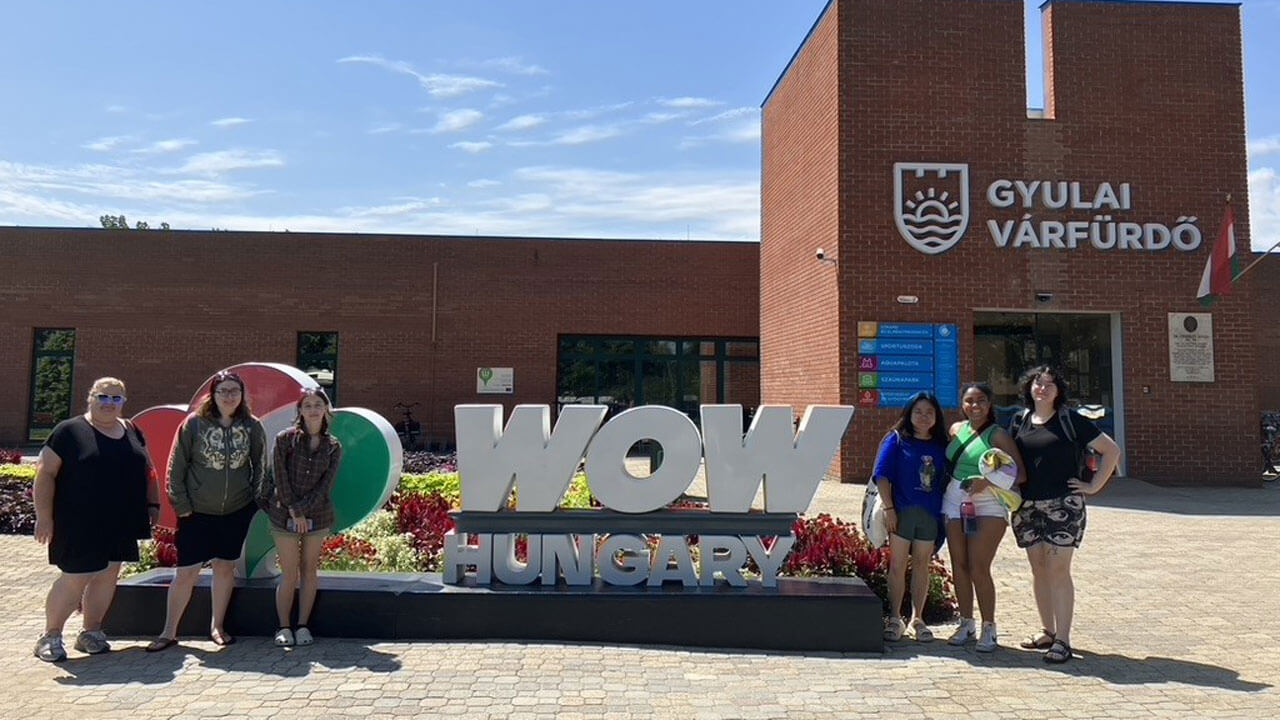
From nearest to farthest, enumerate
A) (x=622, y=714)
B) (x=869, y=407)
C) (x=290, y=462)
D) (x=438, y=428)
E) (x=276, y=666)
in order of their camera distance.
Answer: (x=622, y=714), (x=276, y=666), (x=290, y=462), (x=869, y=407), (x=438, y=428)

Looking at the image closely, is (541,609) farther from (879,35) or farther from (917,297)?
(879,35)

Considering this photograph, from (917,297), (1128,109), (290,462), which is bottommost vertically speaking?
(290,462)

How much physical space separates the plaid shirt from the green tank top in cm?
371

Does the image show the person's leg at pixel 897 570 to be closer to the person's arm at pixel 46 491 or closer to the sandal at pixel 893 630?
the sandal at pixel 893 630

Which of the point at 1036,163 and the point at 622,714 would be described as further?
the point at 1036,163

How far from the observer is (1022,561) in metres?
7.61

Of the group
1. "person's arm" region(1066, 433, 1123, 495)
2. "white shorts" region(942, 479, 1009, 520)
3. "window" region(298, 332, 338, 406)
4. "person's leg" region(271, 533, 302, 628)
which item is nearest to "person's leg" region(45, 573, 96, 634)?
"person's leg" region(271, 533, 302, 628)

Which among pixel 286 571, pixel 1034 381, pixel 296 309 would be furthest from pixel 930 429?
pixel 296 309

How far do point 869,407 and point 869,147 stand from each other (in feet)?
13.6

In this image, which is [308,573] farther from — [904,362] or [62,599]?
[904,362]

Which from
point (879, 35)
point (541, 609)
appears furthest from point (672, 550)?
point (879, 35)

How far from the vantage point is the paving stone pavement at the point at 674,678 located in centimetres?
396

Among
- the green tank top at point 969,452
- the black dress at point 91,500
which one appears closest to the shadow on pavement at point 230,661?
the black dress at point 91,500

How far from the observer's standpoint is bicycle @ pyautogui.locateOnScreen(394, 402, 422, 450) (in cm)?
1977
